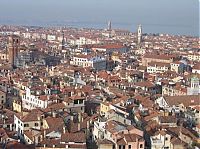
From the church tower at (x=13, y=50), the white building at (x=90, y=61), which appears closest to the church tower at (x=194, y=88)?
the white building at (x=90, y=61)

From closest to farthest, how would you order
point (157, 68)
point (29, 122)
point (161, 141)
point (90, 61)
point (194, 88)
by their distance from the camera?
point (161, 141), point (29, 122), point (194, 88), point (157, 68), point (90, 61)

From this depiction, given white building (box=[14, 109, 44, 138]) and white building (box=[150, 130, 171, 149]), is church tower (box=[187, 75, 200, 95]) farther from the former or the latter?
white building (box=[150, 130, 171, 149])

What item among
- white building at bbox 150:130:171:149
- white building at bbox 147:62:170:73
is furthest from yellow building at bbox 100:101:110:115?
white building at bbox 147:62:170:73

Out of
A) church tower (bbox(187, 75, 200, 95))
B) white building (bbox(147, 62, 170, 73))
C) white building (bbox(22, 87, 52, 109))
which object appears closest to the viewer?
white building (bbox(22, 87, 52, 109))

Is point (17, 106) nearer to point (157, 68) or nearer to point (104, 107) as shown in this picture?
point (104, 107)

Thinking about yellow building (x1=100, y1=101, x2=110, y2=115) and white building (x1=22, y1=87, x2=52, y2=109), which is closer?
yellow building (x1=100, y1=101, x2=110, y2=115)

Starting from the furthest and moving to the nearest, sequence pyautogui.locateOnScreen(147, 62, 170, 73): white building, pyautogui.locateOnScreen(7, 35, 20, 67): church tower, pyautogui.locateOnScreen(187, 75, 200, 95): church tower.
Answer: pyautogui.locateOnScreen(7, 35, 20, 67): church tower → pyautogui.locateOnScreen(147, 62, 170, 73): white building → pyautogui.locateOnScreen(187, 75, 200, 95): church tower

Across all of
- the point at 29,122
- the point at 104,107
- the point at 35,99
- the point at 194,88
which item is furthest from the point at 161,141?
the point at 194,88

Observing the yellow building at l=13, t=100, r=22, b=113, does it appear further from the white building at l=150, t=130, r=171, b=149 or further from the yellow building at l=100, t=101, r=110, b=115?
the white building at l=150, t=130, r=171, b=149

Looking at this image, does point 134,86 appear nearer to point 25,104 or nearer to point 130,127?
point 25,104

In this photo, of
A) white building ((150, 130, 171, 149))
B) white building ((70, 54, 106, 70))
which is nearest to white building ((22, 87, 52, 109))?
white building ((150, 130, 171, 149))

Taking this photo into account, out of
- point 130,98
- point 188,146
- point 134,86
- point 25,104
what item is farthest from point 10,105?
point 188,146

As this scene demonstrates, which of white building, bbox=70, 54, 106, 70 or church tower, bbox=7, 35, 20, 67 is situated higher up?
church tower, bbox=7, 35, 20, 67

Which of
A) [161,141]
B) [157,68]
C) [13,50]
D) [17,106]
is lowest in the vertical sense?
[157,68]
